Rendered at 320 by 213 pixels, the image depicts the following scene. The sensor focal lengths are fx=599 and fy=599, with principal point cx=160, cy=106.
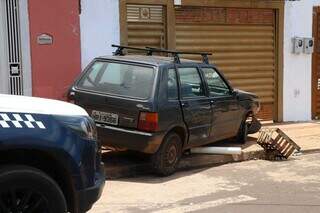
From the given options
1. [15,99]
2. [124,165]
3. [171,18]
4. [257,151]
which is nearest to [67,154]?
[15,99]

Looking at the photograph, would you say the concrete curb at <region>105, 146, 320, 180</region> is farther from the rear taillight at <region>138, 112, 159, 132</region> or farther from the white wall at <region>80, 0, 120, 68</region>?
the white wall at <region>80, 0, 120, 68</region>

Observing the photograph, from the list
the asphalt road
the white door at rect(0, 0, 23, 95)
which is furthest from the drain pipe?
the white door at rect(0, 0, 23, 95)

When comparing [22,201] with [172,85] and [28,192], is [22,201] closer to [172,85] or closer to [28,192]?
[28,192]

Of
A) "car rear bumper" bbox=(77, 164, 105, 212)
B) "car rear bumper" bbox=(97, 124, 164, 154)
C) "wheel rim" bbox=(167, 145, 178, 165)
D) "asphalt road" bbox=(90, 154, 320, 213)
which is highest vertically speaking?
"car rear bumper" bbox=(77, 164, 105, 212)

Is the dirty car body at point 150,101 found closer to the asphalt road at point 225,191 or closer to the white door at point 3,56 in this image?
the asphalt road at point 225,191

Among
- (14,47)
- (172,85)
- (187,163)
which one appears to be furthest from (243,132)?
(14,47)

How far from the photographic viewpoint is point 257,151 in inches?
401

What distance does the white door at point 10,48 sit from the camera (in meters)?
10.4

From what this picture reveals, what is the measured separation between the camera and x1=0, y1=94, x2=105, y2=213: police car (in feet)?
14.4

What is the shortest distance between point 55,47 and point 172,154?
3.50 m

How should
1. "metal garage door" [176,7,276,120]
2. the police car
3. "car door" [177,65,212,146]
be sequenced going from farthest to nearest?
"metal garage door" [176,7,276,120]
"car door" [177,65,212,146]
the police car

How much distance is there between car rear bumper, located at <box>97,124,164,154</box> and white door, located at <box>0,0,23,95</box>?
289 cm

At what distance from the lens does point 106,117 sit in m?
8.30

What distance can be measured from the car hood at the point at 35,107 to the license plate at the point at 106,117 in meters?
3.28
